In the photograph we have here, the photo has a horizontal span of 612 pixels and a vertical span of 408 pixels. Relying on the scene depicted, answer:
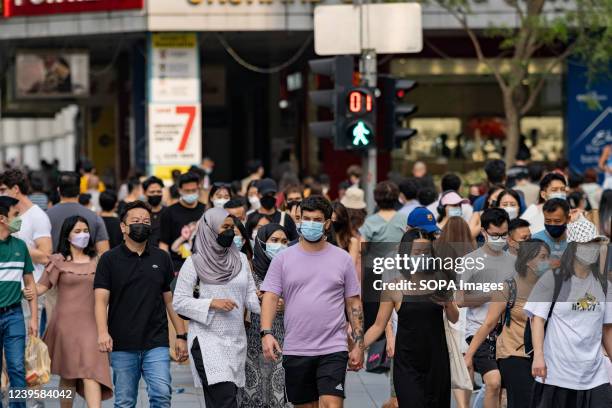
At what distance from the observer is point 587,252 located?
833cm

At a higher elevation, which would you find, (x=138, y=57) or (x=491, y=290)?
(x=138, y=57)

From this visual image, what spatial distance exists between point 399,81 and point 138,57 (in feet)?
43.9

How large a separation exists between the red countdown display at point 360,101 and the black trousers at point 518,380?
6.65 m

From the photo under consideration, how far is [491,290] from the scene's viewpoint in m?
9.52

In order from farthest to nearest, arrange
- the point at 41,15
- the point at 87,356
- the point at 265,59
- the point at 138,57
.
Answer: the point at 265,59 → the point at 138,57 → the point at 41,15 → the point at 87,356

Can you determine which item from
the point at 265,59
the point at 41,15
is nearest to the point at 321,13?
the point at 41,15

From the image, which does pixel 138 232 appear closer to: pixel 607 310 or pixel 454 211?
pixel 607 310

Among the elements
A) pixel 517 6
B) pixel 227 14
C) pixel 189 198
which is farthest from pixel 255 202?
pixel 227 14

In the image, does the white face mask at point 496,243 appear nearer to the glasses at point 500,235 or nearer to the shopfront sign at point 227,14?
the glasses at point 500,235

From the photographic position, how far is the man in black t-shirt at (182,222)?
13.5 m

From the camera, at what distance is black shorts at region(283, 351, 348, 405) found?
348 inches

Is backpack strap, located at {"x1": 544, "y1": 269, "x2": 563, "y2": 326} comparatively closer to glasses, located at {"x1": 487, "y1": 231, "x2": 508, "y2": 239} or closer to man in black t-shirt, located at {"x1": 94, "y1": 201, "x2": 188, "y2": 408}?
glasses, located at {"x1": 487, "y1": 231, "x2": 508, "y2": 239}

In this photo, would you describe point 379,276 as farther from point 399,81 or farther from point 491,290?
point 399,81

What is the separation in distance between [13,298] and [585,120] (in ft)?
65.9
